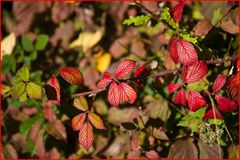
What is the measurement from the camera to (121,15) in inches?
73.2

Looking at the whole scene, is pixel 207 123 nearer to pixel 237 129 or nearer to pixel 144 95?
pixel 237 129

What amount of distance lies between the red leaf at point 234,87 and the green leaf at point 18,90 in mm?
593

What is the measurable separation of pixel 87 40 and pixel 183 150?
2.65 ft

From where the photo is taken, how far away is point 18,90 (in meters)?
1.13

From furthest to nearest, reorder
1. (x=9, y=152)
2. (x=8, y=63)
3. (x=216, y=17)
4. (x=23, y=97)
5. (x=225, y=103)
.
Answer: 1. (x=8, y=63)
2. (x=9, y=152)
3. (x=216, y=17)
4. (x=225, y=103)
5. (x=23, y=97)

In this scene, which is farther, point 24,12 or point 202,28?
point 24,12

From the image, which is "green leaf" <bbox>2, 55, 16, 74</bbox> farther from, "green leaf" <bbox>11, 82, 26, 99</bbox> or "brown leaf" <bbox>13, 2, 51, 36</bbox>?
"green leaf" <bbox>11, 82, 26, 99</bbox>

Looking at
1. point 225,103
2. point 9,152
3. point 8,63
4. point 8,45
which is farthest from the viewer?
point 8,45

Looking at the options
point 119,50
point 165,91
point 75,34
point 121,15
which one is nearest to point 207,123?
point 165,91

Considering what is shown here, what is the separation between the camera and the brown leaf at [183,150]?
1.34 m

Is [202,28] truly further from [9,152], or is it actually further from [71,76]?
[9,152]

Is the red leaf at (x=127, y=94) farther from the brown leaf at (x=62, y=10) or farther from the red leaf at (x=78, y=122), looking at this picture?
the brown leaf at (x=62, y=10)

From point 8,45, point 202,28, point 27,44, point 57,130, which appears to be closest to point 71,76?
point 57,130

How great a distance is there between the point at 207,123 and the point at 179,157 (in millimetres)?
151
